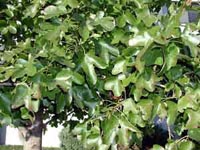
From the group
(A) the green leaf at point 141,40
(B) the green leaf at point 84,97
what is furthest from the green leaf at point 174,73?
(B) the green leaf at point 84,97

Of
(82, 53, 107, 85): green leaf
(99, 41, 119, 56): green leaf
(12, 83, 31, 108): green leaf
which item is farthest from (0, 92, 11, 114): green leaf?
(99, 41, 119, 56): green leaf

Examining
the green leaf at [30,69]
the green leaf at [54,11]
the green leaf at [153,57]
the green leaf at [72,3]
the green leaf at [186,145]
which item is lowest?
the green leaf at [186,145]

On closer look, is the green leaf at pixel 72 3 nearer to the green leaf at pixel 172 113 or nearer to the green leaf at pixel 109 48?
the green leaf at pixel 109 48

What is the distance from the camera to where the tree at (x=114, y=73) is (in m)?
1.68

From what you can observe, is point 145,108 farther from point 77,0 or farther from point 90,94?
point 77,0

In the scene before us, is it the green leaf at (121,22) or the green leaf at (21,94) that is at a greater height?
the green leaf at (121,22)

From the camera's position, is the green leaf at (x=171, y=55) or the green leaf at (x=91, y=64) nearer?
the green leaf at (x=171, y=55)

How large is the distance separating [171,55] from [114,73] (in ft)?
0.81

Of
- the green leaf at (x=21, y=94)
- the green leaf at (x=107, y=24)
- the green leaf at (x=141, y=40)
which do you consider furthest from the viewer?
the green leaf at (x=107, y=24)

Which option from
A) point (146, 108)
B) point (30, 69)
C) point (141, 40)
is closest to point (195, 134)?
point (146, 108)

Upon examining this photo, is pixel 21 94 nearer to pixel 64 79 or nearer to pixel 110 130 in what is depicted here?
pixel 64 79

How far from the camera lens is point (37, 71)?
172cm

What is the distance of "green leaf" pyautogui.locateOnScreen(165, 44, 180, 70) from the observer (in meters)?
1.66

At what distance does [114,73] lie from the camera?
176 cm
